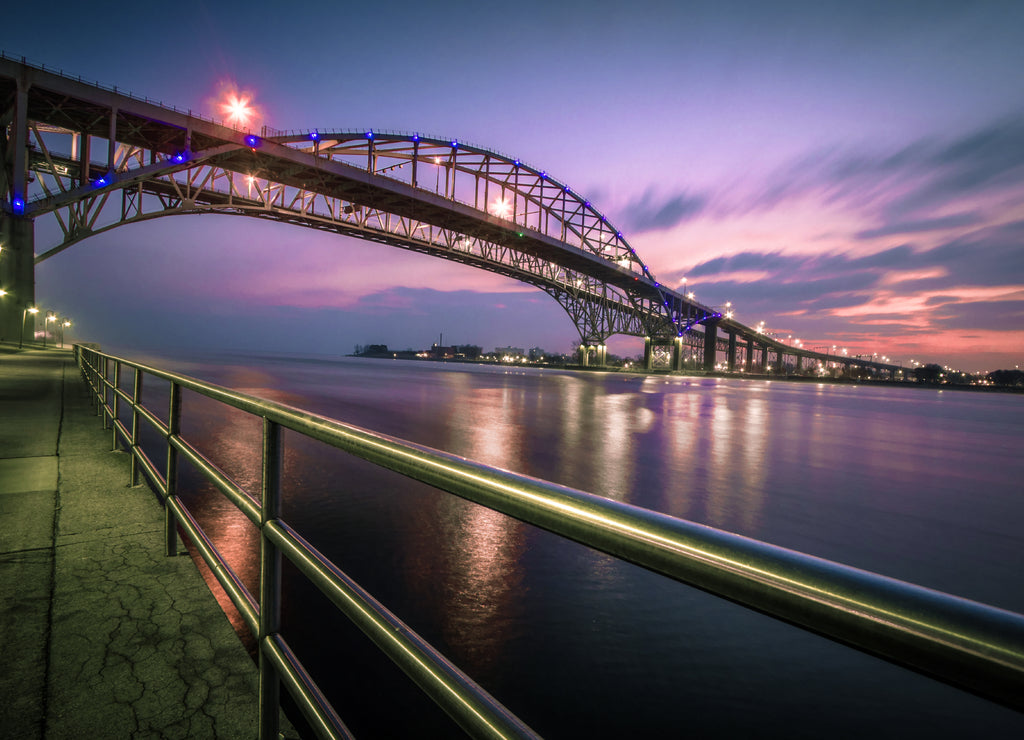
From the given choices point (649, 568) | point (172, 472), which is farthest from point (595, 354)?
point (649, 568)

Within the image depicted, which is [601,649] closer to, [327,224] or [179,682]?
[179,682]

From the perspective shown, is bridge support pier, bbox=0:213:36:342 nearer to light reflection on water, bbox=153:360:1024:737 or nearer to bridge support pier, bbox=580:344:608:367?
light reflection on water, bbox=153:360:1024:737

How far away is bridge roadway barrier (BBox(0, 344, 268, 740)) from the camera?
181cm

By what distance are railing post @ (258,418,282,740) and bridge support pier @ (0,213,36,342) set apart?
97.1 ft

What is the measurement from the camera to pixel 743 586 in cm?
62

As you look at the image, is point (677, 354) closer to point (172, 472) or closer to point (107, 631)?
point (172, 472)

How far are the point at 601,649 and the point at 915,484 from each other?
861 cm

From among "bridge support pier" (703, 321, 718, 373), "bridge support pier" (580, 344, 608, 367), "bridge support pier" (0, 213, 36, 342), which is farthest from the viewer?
"bridge support pier" (703, 321, 718, 373)

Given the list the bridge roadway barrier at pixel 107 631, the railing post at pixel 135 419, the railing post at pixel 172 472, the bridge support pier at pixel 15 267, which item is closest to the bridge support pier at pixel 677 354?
the bridge support pier at pixel 15 267

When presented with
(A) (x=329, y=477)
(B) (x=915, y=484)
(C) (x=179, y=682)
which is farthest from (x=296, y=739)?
(B) (x=915, y=484)

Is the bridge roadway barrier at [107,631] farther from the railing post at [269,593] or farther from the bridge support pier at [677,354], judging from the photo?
the bridge support pier at [677,354]

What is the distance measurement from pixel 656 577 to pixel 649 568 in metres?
4.41

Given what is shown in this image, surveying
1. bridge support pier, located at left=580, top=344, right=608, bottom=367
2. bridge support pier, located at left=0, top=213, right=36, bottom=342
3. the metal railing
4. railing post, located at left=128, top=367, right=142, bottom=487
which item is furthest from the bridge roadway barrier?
bridge support pier, located at left=580, top=344, right=608, bottom=367

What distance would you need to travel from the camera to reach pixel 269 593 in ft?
5.31
